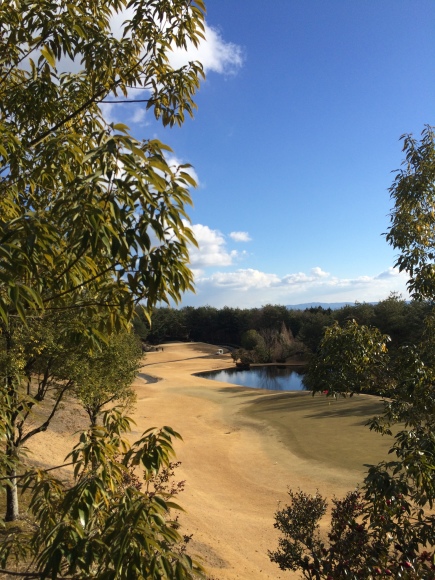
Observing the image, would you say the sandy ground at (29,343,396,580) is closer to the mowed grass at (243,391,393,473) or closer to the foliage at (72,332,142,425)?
the mowed grass at (243,391,393,473)

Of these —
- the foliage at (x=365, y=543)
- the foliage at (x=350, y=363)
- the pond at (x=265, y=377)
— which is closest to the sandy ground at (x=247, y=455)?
the foliage at (x=365, y=543)

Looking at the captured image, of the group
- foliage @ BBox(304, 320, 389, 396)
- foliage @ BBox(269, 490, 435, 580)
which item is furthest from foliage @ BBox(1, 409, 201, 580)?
foliage @ BBox(304, 320, 389, 396)

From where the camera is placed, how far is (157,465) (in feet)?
8.04

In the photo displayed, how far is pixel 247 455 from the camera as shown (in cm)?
1805

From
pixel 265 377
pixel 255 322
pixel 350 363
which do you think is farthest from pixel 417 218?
pixel 255 322

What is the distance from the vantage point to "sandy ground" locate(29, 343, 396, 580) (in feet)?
33.8

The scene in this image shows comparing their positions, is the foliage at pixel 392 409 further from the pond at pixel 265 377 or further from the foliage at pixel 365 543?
the pond at pixel 265 377

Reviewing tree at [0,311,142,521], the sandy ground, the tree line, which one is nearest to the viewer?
tree at [0,311,142,521]

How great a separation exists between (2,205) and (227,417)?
81.6ft

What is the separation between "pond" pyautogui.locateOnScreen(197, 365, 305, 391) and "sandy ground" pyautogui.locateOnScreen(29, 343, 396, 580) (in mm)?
8660

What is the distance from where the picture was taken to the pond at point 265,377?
4218 cm

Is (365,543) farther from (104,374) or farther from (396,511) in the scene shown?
(104,374)

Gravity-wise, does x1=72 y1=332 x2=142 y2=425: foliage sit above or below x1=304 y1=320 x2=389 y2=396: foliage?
below

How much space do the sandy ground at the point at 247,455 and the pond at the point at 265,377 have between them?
8.66 metres
